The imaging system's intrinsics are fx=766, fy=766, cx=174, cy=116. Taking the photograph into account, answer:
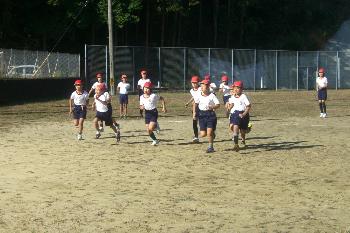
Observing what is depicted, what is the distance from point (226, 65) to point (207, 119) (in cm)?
3826

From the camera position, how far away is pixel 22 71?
40.0m

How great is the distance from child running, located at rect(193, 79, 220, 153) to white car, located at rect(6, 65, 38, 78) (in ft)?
71.6

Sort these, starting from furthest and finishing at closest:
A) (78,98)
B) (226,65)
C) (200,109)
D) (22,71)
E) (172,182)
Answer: (226,65), (22,71), (78,98), (200,109), (172,182)

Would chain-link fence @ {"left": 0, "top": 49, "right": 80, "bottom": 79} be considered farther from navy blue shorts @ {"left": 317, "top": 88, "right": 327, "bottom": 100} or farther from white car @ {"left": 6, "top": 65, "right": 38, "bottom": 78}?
navy blue shorts @ {"left": 317, "top": 88, "right": 327, "bottom": 100}

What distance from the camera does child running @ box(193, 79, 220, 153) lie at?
17.6 m

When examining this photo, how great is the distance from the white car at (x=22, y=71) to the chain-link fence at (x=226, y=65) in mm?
6304

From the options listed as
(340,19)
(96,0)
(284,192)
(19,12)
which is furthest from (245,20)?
(284,192)

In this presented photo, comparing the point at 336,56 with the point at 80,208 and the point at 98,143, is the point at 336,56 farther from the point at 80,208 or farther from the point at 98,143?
the point at 80,208

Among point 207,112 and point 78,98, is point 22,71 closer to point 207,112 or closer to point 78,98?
point 78,98

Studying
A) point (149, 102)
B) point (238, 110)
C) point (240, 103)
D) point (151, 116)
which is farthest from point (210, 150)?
point (149, 102)

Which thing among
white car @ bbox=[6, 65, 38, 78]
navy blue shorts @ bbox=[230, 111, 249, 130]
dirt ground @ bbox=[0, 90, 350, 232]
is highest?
white car @ bbox=[6, 65, 38, 78]

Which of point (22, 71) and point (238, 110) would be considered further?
point (22, 71)

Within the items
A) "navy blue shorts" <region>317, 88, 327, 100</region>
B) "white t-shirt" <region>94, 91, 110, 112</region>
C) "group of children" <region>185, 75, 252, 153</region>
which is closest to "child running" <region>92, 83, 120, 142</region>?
"white t-shirt" <region>94, 91, 110, 112</region>

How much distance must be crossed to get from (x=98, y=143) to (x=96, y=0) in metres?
39.9
